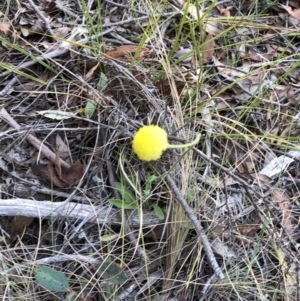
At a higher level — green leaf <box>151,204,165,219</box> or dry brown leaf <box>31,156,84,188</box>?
dry brown leaf <box>31,156,84,188</box>

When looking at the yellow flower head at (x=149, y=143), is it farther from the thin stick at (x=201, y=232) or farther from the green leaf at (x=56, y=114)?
the green leaf at (x=56, y=114)

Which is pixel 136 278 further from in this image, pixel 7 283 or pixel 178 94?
pixel 178 94

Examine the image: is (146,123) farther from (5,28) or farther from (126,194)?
(5,28)

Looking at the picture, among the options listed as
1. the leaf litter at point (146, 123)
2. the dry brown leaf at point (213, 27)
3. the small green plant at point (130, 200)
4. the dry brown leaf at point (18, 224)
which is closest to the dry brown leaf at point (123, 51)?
the leaf litter at point (146, 123)

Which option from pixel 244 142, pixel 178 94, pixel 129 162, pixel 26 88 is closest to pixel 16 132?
pixel 26 88

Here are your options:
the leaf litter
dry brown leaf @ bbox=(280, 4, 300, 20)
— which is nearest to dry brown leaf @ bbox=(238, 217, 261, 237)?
→ the leaf litter

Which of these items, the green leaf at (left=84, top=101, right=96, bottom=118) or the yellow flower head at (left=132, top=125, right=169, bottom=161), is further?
the green leaf at (left=84, top=101, right=96, bottom=118)

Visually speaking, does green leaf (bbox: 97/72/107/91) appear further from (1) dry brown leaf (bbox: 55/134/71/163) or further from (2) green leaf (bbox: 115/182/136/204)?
(2) green leaf (bbox: 115/182/136/204)
